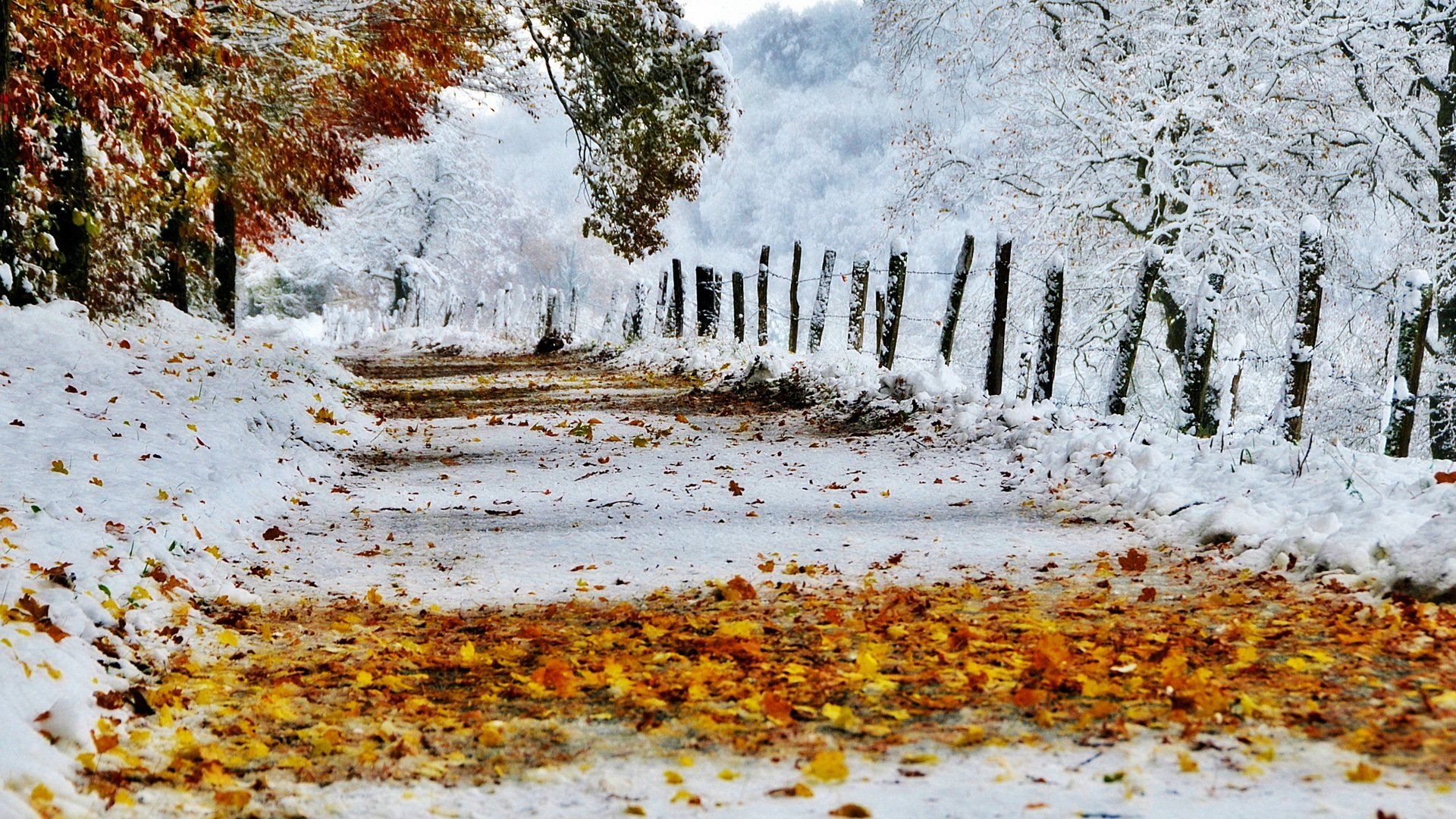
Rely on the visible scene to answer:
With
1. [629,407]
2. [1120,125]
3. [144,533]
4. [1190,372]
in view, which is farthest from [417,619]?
[1120,125]

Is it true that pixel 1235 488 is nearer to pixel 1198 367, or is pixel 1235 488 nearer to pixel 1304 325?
pixel 1304 325

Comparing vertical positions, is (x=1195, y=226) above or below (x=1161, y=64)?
below

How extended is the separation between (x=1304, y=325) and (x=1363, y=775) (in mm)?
5345

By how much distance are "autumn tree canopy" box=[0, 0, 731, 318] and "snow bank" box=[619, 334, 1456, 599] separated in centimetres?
686

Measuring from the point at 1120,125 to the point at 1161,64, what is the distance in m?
1.27

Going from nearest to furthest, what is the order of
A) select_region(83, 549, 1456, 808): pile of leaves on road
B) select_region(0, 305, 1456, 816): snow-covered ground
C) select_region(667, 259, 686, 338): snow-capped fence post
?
select_region(0, 305, 1456, 816): snow-covered ground, select_region(83, 549, 1456, 808): pile of leaves on road, select_region(667, 259, 686, 338): snow-capped fence post

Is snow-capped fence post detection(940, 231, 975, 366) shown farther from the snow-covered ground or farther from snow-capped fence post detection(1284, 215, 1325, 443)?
snow-capped fence post detection(1284, 215, 1325, 443)

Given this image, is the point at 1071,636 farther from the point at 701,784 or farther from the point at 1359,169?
the point at 1359,169

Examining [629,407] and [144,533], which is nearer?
[144,533]

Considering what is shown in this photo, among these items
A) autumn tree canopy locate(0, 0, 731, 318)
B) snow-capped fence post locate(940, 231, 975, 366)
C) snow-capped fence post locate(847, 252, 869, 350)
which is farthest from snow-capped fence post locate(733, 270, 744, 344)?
snow-capped fence post locate(940, 231, 975, 366)

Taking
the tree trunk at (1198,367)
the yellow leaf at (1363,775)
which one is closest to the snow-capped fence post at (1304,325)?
the tree trunk at (1198,367)

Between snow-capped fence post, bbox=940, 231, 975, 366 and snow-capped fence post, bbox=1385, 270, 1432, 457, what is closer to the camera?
snow-capped fence post, bbox=1385, 270, 1432, 457

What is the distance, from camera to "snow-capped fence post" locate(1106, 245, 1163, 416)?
8312mm

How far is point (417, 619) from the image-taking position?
170 inches
